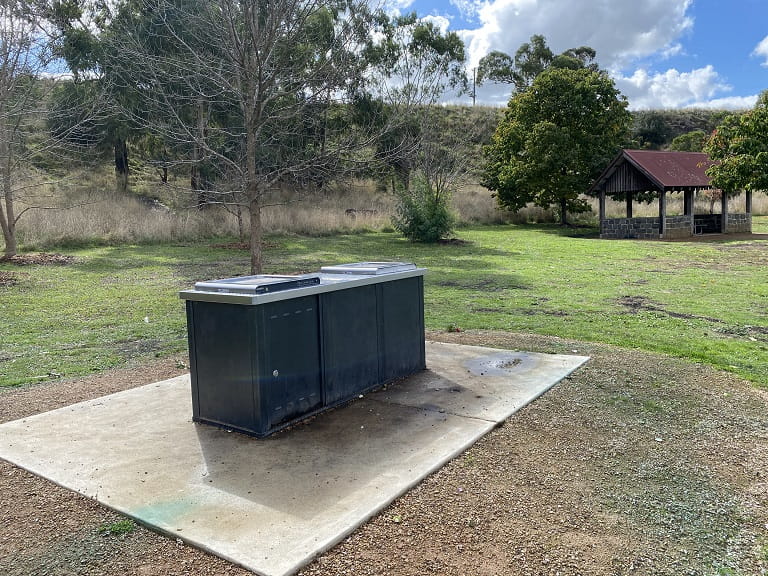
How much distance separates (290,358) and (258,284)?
570mm

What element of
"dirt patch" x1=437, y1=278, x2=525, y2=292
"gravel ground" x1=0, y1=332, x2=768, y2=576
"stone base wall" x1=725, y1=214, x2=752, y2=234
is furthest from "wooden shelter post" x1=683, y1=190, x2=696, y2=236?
"gravel ground" x1=0, y1=332, x2=768, y2=576

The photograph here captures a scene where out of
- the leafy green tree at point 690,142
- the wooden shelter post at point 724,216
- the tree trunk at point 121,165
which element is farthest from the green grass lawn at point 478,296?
the leafy green tree at point 690,142

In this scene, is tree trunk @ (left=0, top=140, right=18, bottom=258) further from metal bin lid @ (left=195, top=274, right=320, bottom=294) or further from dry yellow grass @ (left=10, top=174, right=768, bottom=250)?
metal bin lid @ (left=195, top=274, right=320, bottom=294)

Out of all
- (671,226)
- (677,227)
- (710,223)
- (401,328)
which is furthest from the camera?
(710,223)

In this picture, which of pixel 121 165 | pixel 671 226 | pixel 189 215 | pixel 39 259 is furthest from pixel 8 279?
pixel 671 226

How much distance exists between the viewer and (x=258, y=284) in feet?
14.3

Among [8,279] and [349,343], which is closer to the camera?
[349,343]

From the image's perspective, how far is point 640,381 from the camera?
561 cm

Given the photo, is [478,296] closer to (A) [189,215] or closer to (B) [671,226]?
(A) [189,215]

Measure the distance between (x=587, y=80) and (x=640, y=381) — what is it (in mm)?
28608

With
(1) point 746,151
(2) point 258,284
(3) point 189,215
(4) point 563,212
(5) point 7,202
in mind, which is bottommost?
(2) point 258,284

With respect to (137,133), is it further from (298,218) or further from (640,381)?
(640,381)

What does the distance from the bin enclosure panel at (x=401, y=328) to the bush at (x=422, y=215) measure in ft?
57.1

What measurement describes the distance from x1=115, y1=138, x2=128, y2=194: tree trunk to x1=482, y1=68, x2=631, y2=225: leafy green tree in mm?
20073
